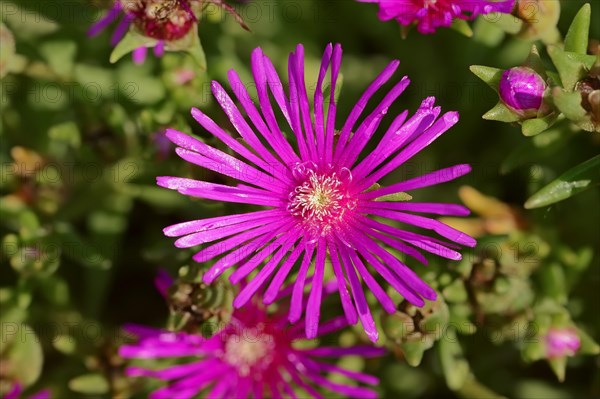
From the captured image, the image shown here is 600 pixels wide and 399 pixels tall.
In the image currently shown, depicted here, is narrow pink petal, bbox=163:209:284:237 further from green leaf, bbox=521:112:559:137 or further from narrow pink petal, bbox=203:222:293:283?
green leaf, bbox=521:112:559:137

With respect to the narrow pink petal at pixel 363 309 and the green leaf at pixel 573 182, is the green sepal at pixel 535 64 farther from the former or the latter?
the narrow pink petal at pixel 363 309

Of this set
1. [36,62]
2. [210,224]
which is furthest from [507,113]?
[36,62]

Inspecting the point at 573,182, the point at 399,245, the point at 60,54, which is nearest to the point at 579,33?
the point at 573,182

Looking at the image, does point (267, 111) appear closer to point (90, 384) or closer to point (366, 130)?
point (366, 130)

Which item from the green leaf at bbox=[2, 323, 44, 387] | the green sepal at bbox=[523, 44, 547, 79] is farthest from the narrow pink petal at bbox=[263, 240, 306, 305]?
the green leaf at bbox=[2, 323, 44, 387]

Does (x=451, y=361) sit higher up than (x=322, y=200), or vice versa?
(x=322, y=200)

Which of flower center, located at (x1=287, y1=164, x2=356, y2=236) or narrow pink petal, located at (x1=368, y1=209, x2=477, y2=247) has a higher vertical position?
flower center, located at (x1=287, y1=164, x2=356, y2=236)
